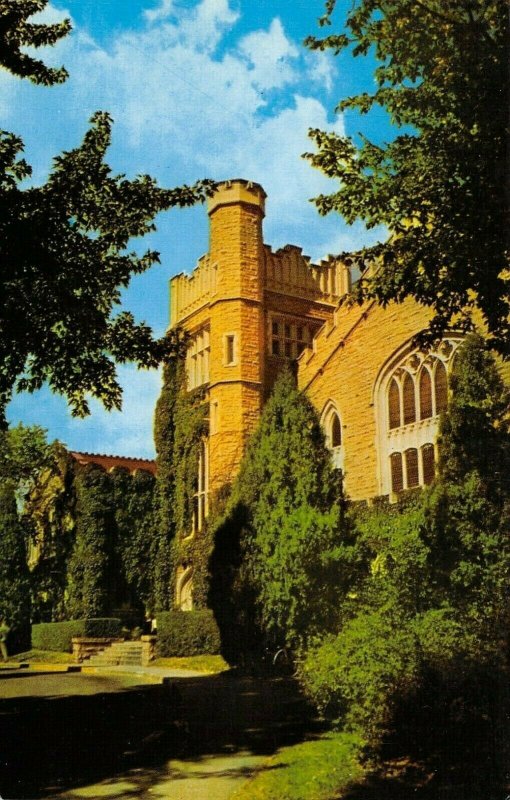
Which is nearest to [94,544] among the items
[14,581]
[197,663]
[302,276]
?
[14,581]

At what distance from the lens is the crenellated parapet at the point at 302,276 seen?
2964 cm

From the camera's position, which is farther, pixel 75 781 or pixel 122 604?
pixel 122 604

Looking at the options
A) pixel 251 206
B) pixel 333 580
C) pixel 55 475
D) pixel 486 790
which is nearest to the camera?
pixel 486 790

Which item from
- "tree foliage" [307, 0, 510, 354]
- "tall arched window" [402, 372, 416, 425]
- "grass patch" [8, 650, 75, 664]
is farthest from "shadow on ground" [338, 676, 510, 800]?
"grass patch" [8, 650, 75, 664]

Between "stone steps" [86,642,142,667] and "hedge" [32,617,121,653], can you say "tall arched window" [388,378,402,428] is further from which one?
"hedge" [32,617,121,653]

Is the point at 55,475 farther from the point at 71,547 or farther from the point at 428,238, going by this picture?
the point at 428,238

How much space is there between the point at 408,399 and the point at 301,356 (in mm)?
5029

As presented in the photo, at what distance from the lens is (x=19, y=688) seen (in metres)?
19.6

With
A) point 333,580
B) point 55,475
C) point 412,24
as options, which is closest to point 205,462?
point 55,475

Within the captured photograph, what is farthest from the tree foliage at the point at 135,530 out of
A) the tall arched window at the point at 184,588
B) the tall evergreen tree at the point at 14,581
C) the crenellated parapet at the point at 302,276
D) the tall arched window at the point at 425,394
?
the tall arched window at the point at 425,394

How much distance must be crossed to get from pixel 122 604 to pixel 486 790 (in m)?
26.1

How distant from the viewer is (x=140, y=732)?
39.1ft

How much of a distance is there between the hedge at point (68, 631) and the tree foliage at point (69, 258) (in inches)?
697

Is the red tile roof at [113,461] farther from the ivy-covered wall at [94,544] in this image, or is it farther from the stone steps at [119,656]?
the stone steps at [119,656]
